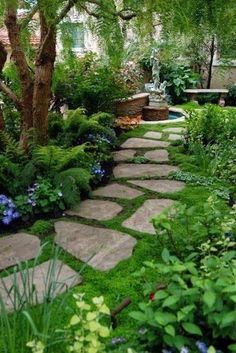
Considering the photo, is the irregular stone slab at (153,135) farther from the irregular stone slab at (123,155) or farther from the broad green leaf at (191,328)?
the broad green leaf at (191,328)

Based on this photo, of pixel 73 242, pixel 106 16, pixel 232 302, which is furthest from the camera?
pixel 73 242

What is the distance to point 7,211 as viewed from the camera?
279 cm

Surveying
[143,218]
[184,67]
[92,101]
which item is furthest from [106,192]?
[184,67]

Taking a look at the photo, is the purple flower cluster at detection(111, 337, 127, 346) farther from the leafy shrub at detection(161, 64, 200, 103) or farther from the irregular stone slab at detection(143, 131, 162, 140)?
the leafy shrub at detection(161, 64, 200, 103)

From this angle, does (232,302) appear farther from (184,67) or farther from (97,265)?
(184,67)

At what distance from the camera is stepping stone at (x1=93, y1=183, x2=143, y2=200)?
3273 millimetres

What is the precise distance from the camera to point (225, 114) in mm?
5043

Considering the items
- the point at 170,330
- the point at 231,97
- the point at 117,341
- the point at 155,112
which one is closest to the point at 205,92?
the point at 231,97

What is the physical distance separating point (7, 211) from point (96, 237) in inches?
25.9

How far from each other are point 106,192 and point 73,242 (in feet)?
3.09

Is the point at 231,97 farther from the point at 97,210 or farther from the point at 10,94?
the point at 97,210

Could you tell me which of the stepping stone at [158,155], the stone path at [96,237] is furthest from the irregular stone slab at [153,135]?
the stone path at [96,237]

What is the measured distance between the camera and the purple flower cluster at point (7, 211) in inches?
108

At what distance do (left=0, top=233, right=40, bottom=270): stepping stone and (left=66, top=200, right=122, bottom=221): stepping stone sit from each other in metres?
0.45
